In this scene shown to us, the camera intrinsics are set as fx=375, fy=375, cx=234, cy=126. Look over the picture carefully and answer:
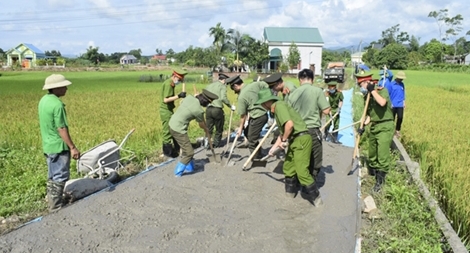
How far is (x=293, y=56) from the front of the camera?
43031 millimetres

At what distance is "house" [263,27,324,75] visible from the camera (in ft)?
153

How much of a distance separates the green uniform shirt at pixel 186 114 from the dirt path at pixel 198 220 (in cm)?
84

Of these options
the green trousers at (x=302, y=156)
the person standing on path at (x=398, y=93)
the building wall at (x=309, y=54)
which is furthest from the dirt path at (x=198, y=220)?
the building wall at (x=309, y=54)

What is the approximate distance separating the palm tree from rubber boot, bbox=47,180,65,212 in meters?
39.4

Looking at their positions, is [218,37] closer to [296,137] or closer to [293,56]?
[293,56]

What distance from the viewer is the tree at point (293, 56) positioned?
4303 centimetres

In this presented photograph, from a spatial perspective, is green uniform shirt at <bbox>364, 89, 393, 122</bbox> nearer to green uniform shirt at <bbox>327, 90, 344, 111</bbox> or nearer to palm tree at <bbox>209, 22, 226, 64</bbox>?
green uniform shirt at <bbox>327, 90, 344, 111</bbox>

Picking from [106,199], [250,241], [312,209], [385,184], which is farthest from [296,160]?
[106,199]

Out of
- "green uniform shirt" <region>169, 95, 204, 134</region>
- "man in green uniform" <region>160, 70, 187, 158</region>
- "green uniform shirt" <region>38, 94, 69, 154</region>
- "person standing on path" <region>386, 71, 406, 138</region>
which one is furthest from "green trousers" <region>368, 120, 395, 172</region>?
"green uniform shirt" <region>38, 94, 69, 154</region>

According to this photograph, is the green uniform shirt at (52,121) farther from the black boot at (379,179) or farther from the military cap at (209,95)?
the black boot at (379,179)

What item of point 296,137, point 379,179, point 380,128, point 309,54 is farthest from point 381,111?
point 309,54

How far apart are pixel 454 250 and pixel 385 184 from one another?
217 cm

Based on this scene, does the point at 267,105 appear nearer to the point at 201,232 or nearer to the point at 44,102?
the point at 201,232

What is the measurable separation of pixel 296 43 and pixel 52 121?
45873mm
